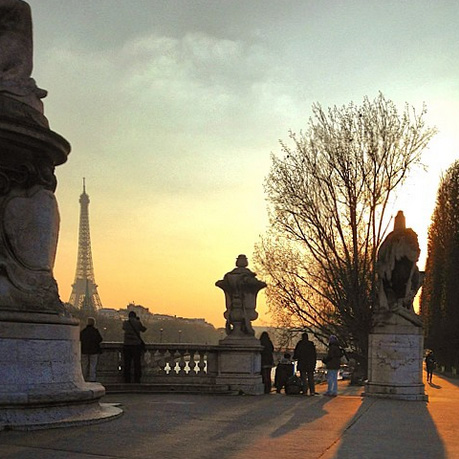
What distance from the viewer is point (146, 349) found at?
16.3 metres

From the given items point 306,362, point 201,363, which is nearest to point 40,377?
point 201,363

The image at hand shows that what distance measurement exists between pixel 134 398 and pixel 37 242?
4.81 m

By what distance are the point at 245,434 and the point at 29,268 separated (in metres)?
3.45

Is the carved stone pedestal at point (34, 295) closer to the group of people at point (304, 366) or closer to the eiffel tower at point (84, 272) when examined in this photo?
the group of people at point (304, 366)

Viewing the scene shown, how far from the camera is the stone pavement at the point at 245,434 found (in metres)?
7.10

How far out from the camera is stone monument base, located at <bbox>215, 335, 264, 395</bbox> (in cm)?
1620

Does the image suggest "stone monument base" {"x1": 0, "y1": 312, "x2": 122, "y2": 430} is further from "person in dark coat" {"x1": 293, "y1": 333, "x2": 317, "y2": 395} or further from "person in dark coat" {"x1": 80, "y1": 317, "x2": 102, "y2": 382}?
"person in dark coat" {"x1": 293, "y1": 333, "x2": 317, "y2": 395}

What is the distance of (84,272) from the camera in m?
137

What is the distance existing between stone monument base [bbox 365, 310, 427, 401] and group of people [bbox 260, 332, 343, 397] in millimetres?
1021

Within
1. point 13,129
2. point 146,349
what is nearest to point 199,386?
point 146,349

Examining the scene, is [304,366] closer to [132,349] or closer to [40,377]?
[132,349]

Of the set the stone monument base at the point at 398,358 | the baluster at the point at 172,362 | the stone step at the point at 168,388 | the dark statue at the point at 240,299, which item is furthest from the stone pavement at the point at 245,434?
the dark statue at the point at 240,299

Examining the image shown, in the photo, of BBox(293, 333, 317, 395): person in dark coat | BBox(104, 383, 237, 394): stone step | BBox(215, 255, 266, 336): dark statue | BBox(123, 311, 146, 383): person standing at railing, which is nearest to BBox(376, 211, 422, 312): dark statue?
BBox(293, 333, 317, 395): person in dark coat

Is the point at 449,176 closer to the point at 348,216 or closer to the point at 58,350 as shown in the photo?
the point at 348,216
